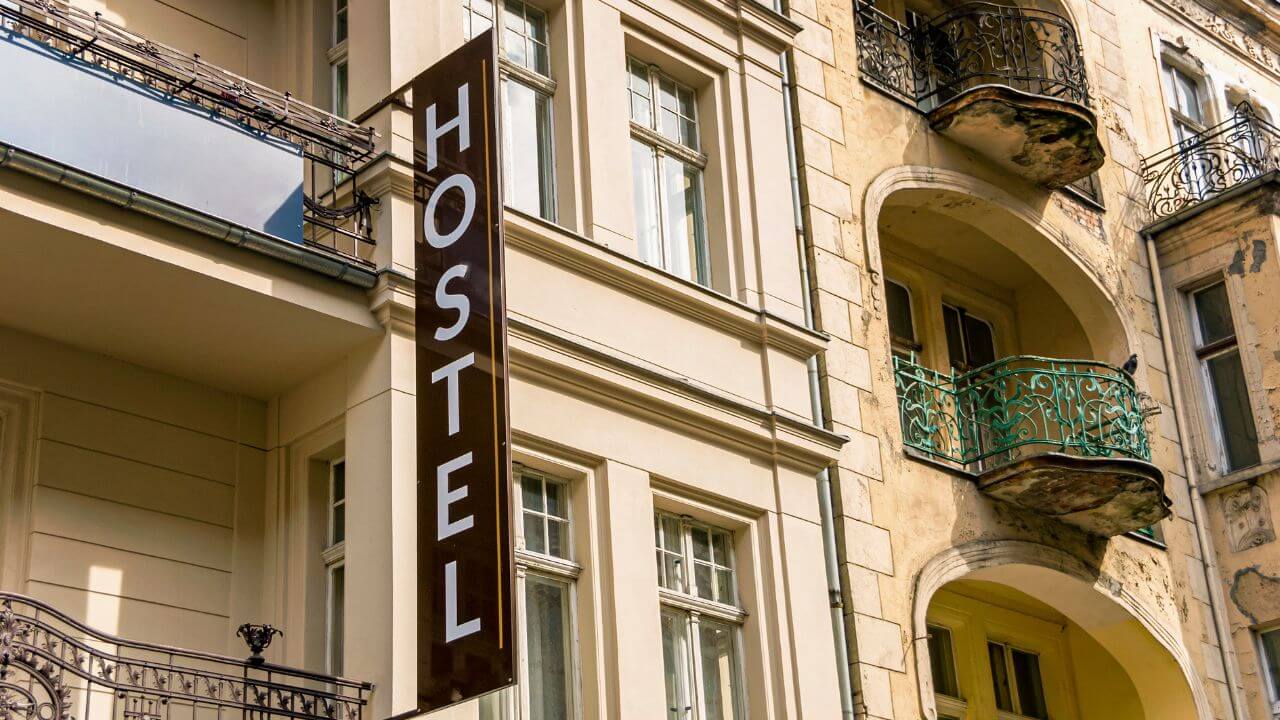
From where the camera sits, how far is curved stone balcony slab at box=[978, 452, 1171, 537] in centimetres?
1470

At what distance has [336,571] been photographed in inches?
426

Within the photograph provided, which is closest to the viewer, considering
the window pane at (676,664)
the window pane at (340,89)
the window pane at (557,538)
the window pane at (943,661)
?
the window pane at (557,538)

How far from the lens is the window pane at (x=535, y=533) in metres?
11.4

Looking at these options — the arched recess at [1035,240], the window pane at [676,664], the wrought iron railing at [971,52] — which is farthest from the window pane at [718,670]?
the wrought iron railing at [971,52]

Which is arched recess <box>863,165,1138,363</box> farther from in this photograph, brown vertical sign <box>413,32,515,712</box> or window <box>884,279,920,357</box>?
brown vertical sign <box>413,32,515,712</box>

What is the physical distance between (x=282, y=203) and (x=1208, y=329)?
10575 millimetres

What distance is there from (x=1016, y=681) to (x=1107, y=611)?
149cm

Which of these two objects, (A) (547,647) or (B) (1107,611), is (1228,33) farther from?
(A) (547,647)

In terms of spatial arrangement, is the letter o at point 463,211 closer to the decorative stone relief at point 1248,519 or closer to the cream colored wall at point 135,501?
the cream colored wall at point 135,501

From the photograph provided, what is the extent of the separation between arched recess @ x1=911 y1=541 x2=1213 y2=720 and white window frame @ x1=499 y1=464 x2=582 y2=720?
164 inches

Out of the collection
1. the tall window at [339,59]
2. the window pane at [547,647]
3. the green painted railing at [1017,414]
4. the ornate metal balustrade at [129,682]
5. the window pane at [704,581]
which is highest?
the tall window at [339,59]

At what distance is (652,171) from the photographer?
1366cm

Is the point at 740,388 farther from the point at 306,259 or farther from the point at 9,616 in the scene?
the point at 9,616

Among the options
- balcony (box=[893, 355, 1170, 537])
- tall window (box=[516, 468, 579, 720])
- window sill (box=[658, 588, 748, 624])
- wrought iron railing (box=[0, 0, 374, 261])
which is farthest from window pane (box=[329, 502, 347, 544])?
balcony (box=[893, 355, 1170, 537])
